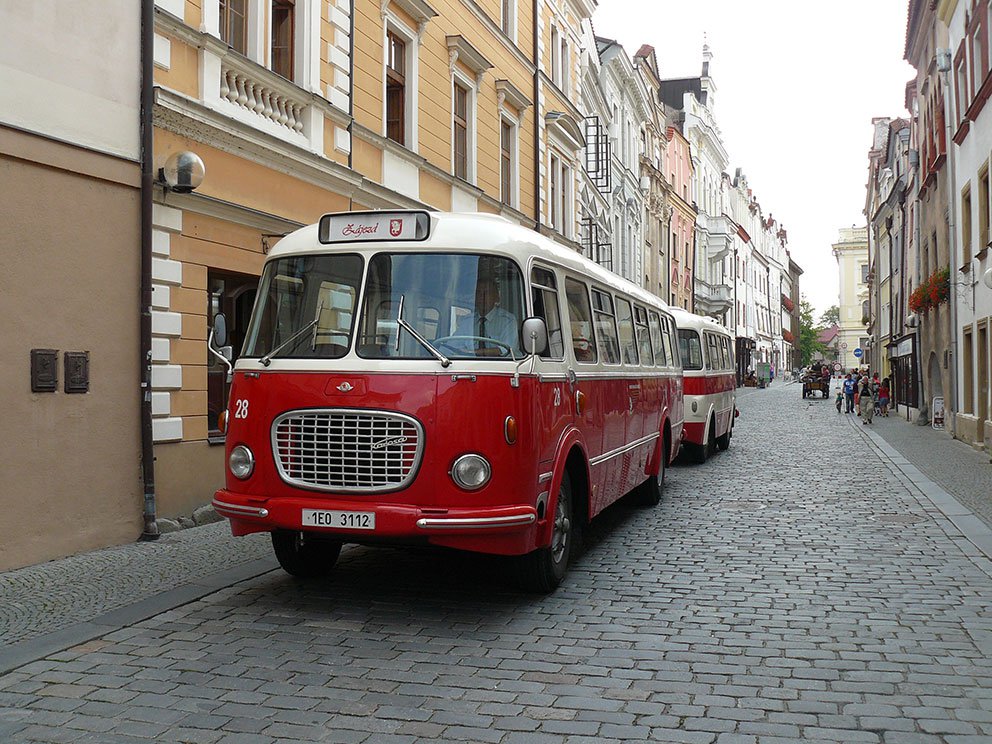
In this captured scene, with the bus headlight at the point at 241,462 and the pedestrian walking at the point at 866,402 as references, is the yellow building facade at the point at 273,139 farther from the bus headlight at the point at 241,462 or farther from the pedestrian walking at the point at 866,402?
the pedestrian walking at the point at 866,402

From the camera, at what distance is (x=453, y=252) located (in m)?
6.68

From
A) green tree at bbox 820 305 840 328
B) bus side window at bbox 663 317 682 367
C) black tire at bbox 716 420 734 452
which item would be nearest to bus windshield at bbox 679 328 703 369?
black tire at bbox 716 420 734 452

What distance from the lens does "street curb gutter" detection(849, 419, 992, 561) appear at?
30.1ft

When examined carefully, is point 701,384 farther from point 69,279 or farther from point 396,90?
point 69,279

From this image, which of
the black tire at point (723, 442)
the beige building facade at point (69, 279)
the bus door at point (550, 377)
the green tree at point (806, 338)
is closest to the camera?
the bus door at point (550, 377)

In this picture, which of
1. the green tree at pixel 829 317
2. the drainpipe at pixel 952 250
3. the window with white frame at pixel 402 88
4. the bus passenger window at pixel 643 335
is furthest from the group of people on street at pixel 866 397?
the green tree at pixel 829 317

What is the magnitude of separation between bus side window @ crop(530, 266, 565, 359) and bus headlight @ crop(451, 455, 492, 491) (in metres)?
1.01

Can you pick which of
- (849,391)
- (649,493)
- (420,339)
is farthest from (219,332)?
(849,391)

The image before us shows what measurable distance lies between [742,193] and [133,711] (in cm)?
7731

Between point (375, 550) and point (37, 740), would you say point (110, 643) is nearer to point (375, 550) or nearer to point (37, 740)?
point (37, 740)

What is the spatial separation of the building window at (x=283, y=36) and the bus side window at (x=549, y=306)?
671 centimetres

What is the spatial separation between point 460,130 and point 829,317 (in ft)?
474

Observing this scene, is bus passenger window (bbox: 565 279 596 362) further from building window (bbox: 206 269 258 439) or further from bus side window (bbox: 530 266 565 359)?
building window (bbox: 206 269 258 439)

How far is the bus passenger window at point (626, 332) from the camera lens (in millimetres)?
9828
